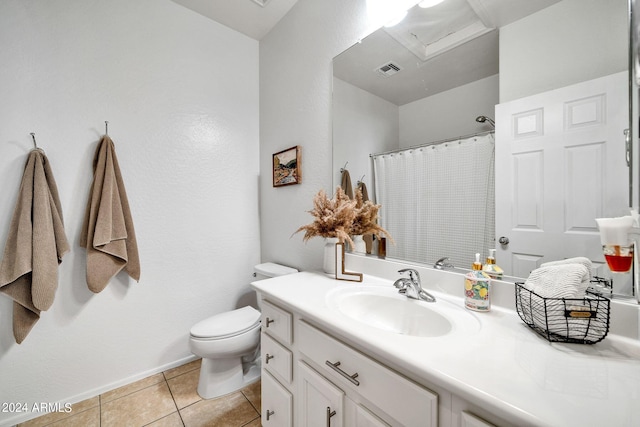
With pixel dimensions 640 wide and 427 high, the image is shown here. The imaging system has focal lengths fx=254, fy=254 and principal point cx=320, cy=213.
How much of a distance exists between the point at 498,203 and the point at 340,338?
0.77 meters

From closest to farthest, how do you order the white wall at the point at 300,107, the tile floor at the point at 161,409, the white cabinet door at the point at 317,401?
the white cabinet door at the point at 317,401 < the tile floor at the point at 161,409 < the white wall at the point at 300,107

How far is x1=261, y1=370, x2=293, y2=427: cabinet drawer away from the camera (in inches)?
41.0

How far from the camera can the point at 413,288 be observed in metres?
1.03

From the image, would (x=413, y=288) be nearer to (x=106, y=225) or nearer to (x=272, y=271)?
(x=272, y=271)

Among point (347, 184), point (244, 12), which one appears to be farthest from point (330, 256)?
point (244, 12)

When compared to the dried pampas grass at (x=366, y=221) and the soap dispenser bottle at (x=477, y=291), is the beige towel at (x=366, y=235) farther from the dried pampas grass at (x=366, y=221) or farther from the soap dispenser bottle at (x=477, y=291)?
the soap dispenser bottle at (x=477, y=291)

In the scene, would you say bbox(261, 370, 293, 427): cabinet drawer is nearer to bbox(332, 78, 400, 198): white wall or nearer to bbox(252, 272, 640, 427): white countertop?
bbox(252, 272, 640, 427): white countertop

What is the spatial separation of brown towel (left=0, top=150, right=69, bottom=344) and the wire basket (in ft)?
6.99

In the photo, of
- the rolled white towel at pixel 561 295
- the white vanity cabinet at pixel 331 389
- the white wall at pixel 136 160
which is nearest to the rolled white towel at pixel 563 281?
the rolled white towel at pixel 561 295

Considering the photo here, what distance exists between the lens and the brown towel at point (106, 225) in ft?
4.83

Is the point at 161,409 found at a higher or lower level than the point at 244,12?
lower

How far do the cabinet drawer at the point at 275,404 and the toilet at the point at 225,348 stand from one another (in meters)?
0.40

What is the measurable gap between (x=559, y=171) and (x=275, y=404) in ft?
4.66

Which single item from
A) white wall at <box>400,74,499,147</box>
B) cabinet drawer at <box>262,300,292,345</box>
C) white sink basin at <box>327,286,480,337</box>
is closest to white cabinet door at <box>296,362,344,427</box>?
cabinet drawer at <box>262,300,292,345</box>
